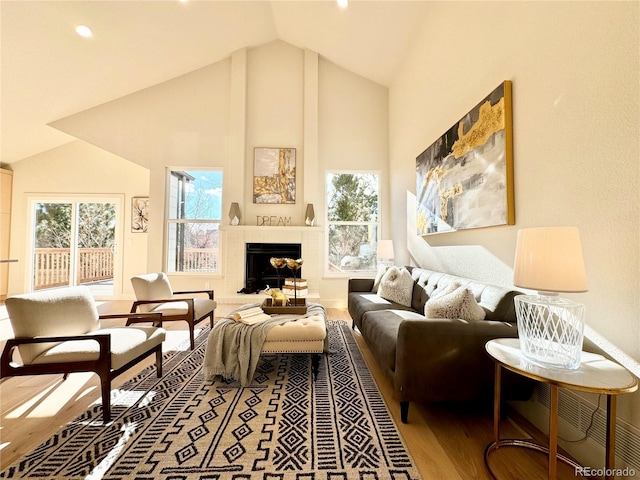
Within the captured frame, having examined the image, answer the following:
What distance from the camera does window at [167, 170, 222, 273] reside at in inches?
193

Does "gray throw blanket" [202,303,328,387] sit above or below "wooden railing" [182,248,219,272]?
Result: below

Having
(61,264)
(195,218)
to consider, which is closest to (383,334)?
(195,218)

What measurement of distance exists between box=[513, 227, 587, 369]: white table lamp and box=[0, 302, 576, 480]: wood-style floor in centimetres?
63

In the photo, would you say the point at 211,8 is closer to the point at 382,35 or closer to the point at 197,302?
the point at 382,35

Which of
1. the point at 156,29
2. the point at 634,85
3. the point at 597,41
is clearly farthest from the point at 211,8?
the point at 634,85

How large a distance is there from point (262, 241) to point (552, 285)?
13.6 ft

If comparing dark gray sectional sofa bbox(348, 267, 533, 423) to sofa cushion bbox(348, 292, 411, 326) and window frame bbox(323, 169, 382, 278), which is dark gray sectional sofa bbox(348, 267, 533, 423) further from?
window frame bbox(323, 169, 382, 278)

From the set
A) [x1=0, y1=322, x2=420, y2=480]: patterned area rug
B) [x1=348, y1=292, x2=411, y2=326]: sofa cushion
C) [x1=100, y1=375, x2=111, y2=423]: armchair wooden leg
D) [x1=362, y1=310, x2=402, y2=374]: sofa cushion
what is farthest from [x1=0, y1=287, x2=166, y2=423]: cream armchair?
[x1=348, y1=292, x2=411, y2=326]: sofa cushion

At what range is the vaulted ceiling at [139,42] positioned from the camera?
3344 mm

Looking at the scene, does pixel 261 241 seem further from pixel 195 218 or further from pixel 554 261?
pixel 554 261

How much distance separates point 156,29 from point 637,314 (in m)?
5.75

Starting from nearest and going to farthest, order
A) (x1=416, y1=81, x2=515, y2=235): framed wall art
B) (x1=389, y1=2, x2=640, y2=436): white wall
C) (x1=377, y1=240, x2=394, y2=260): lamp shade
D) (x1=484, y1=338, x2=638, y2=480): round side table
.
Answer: (x1=484, y1=338, x2=638, y2=480): round side table, (x1=389, y1=2, x2=640, y2=436): white wall, (x1=416, y1=81, x2=515, y2=235): framed wall art, (x1=377, y1=240, x2=394, y2=260): lamp shade

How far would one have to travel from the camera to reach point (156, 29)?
3.88 meters

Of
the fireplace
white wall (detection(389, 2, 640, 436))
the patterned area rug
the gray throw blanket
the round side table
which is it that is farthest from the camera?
the fireplace
